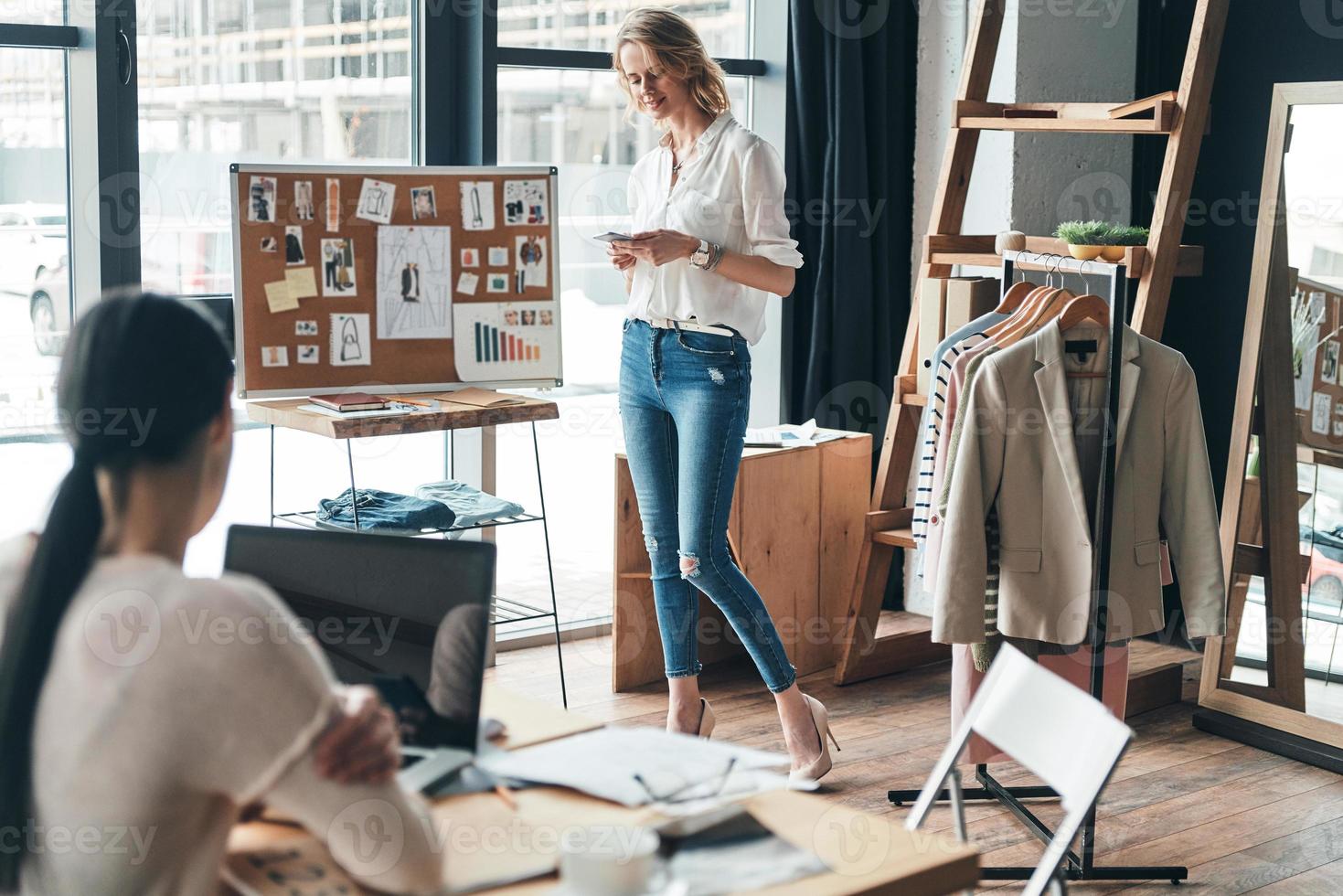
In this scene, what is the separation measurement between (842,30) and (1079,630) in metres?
2.31

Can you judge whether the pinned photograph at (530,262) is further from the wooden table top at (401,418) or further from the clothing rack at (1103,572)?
the clothing rack at (1103,572)

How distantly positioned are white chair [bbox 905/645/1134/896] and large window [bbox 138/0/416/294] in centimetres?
253

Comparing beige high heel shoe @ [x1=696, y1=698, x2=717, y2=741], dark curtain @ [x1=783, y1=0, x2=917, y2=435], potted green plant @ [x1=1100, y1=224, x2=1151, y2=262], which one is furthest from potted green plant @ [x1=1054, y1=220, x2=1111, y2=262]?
beige high heel shoe @ [x1=696, y1=698, x2=717, y2=741]

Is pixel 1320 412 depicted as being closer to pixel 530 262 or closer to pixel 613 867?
pixel 530 262

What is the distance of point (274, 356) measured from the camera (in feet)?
10.3

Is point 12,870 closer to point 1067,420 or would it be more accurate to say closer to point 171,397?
point 171,397

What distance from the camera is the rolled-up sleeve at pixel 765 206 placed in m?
2.96

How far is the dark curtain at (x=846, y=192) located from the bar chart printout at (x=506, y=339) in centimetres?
114

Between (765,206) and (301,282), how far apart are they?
41.7 inches

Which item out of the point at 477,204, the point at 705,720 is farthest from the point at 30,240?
the point at 705,720

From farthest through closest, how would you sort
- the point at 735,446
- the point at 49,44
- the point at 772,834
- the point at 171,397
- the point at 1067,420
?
the point at 49,44, the point at 735,446, the point at 1067,420, the point at 772,834, the point at 171,397

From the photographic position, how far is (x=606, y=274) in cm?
425

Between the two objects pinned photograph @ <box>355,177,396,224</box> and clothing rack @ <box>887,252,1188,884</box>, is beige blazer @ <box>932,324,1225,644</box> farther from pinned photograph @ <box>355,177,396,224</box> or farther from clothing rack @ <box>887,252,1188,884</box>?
pinned photograph @ <box>355,177,396,224</box>

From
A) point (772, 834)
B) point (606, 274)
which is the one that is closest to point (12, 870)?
point (772, 834)
